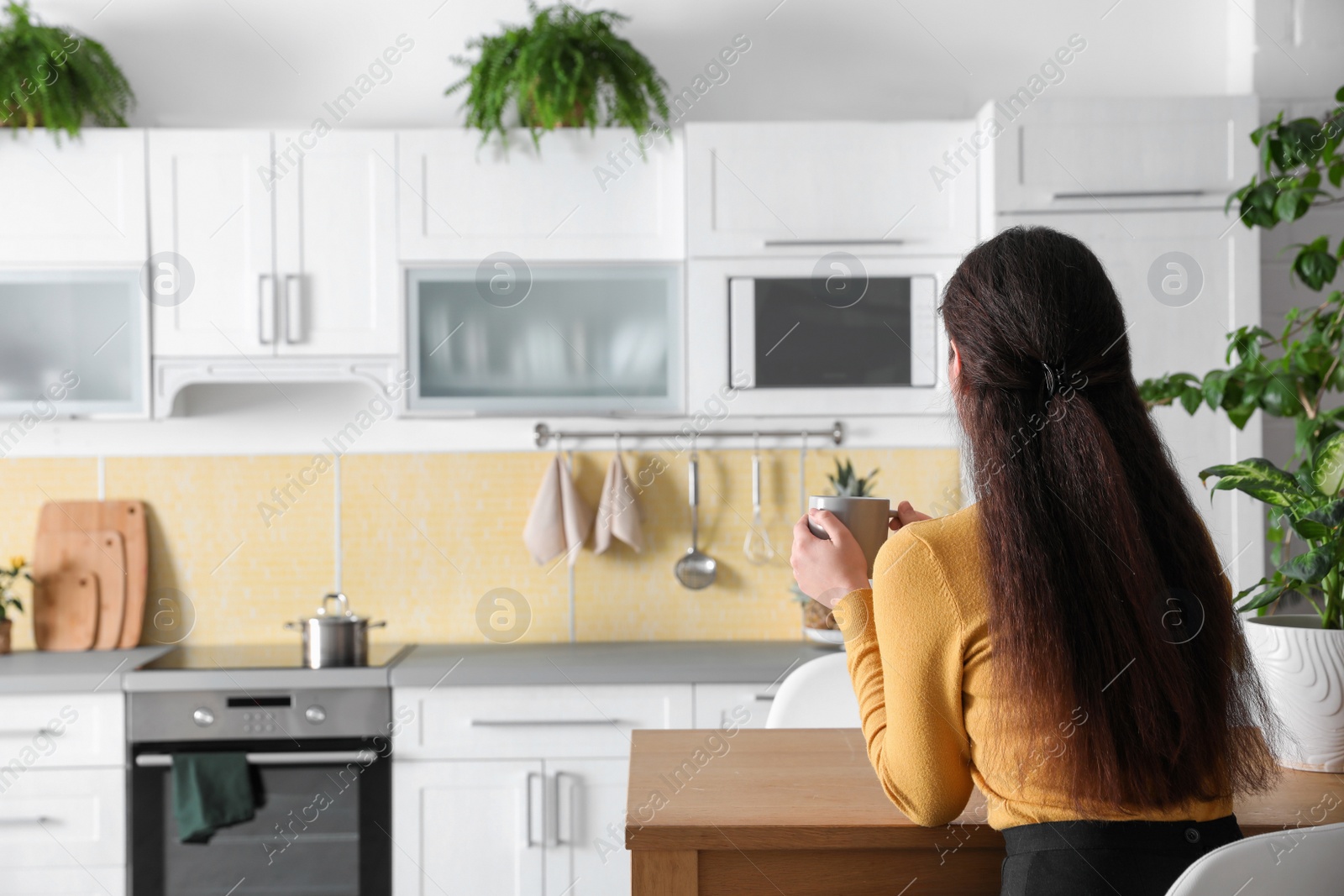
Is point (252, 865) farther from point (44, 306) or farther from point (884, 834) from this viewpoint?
point (884, 834)

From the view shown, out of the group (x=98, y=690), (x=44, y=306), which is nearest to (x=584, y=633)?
(x=98, y=690)

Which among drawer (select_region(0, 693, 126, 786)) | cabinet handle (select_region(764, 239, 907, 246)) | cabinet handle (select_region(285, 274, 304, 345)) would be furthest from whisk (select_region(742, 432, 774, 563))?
drawer (select_region(0, 693, 126, 786))

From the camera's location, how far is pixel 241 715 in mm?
2268

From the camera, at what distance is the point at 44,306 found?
→ 99.8 inches

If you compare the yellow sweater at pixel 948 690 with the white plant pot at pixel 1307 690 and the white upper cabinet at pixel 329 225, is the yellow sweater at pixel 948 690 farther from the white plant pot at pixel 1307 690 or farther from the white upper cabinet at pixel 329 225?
the white upper cabinet at pixel 329 225

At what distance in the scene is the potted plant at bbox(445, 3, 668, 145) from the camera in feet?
8.08

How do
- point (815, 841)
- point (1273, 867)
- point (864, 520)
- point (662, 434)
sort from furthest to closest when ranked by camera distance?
point (662, 434)
point (864, 520)
point (815, 841)
point (1273, 867)

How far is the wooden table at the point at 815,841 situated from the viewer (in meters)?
1.02

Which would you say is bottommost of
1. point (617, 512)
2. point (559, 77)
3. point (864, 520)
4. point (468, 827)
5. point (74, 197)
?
point (468, 827)

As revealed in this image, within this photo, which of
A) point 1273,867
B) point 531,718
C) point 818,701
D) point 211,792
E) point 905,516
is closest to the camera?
point 1273,867

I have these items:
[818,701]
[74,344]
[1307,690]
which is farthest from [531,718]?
[1307,690]

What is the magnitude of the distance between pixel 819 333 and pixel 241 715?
165 cm

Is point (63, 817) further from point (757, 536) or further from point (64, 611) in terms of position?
point (757, 536)

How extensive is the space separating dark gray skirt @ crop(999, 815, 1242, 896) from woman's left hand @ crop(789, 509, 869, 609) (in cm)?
31
